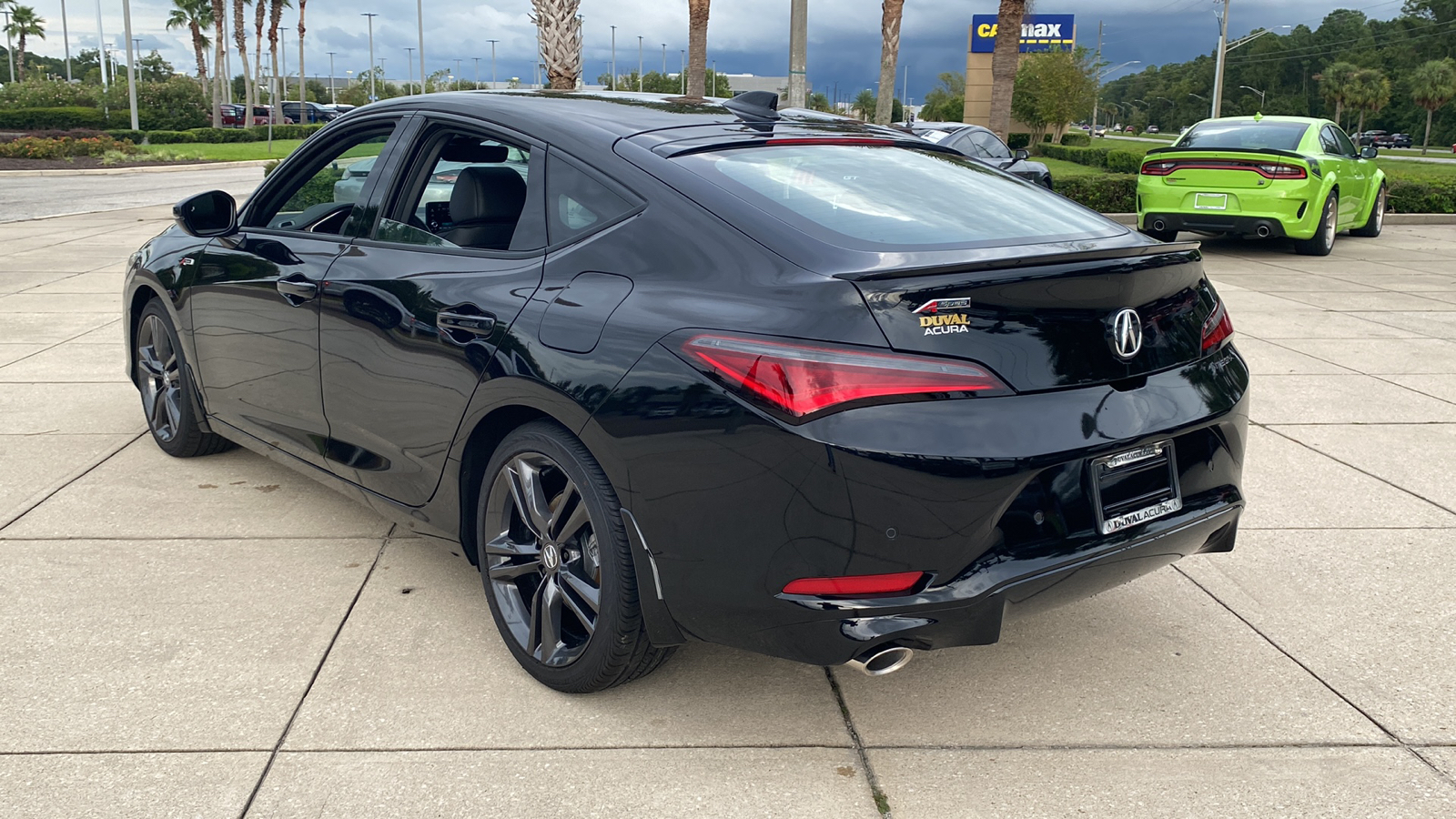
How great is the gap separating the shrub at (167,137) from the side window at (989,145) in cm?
3577

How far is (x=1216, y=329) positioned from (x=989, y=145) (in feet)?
42.4

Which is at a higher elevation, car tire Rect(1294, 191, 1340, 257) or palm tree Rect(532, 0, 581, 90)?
palm tree Rect(532, 0, 581, 90)

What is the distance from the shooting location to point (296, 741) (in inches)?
118

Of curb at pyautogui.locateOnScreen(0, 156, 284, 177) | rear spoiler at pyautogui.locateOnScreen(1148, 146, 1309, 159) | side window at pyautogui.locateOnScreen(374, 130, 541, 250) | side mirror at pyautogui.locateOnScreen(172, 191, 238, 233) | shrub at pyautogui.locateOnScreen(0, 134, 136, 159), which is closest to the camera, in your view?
side window at pyautogui.locateOnScreen(374, 130, 541, 250)

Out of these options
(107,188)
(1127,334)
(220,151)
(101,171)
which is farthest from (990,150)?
(220,151)

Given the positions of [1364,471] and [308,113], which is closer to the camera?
[1364,471]

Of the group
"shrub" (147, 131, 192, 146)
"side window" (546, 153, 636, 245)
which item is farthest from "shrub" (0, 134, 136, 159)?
"side window" (546, 153, 636, 245)

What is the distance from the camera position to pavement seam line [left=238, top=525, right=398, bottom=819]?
2791mm

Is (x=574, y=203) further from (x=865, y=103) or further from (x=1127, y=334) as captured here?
(x=865, y=103)

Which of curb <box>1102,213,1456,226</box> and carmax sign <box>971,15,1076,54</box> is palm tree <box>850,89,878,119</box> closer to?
carmax sign <box>971,15,1076,54</box>

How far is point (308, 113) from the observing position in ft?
247

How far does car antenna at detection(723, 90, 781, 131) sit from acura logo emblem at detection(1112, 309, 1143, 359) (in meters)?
1.32

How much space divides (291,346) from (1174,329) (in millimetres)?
2827

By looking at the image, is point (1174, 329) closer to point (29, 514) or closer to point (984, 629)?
point (984, 629)
